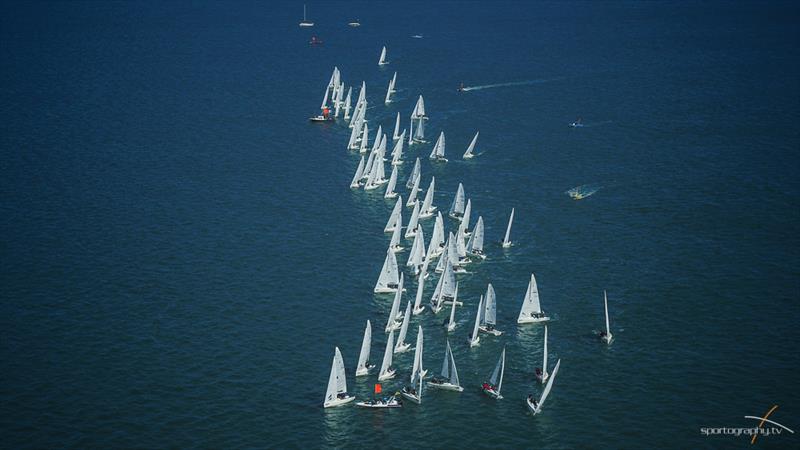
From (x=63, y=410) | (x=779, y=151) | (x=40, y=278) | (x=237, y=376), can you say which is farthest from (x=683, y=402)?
(x=779, y=151)

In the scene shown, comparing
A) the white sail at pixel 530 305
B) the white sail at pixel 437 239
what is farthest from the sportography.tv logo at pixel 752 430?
the white sail at pixel 437 239

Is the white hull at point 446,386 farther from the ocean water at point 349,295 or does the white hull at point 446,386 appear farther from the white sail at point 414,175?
the white sail at point 414,175

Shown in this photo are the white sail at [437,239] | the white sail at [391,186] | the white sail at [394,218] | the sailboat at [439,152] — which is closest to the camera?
the white sail at [437,239]

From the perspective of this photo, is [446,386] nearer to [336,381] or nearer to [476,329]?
[476,329]

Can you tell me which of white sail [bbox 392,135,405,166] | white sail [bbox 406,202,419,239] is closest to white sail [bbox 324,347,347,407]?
white sail [bbox 406,202,419,239]

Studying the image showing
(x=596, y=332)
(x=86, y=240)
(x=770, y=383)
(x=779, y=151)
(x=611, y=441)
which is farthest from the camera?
(x=779, y=151)

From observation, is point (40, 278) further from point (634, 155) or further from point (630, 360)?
point (634, 155)
